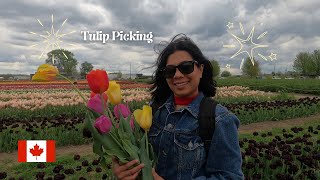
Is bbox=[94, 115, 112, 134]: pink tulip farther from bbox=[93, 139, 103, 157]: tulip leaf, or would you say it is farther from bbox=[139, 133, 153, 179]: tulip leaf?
bbox=[139, 133, 153, 179]: tulip leaf

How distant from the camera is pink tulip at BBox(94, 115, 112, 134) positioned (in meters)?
1.40

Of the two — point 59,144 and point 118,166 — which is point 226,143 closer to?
point 118,166

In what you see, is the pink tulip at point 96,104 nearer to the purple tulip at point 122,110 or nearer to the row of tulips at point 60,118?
the purple tulip at point 122,110

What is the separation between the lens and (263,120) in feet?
33.2

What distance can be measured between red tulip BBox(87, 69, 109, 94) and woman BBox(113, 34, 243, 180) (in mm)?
396

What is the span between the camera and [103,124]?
1.40 metres

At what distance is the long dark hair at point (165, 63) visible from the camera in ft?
6.43

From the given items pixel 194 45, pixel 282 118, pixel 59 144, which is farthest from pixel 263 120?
pixel 194 45

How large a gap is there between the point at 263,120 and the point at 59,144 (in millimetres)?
6016

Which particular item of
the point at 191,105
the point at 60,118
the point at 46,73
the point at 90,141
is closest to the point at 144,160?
the point at 191,105

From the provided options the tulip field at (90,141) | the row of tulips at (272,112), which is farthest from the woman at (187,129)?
the row of tulips at (272,112)

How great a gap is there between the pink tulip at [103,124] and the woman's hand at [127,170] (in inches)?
7.8

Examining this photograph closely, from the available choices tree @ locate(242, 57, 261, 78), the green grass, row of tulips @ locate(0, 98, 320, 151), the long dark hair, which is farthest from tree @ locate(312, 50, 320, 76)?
the long dark hair

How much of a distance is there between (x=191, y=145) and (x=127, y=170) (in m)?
0.40
